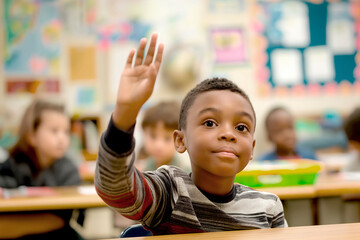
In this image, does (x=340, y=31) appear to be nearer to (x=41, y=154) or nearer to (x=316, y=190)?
(x=316, y=190)

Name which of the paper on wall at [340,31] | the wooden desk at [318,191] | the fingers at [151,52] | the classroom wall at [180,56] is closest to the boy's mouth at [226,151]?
the fingers at [151,52]

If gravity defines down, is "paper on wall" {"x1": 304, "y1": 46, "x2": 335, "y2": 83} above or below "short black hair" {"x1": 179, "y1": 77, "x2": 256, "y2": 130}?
below

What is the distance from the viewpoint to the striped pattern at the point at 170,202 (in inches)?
27.6

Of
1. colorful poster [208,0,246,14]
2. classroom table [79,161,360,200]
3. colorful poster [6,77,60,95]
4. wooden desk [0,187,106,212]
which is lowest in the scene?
colorful poster [6,77,60,95]

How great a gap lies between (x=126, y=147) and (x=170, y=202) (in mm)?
190

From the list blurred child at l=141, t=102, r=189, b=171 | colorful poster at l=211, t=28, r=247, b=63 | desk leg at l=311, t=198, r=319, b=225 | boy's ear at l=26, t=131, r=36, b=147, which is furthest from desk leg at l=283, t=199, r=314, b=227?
colorful poster at l=211, t=28, r=247, b=63

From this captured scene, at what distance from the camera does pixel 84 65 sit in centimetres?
407

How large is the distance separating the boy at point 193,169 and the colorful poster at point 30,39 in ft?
11.2

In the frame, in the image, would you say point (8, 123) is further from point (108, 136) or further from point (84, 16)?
point (108, 136)

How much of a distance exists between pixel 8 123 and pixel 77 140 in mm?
687

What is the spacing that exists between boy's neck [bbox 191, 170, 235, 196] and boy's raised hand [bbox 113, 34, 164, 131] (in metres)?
0.24

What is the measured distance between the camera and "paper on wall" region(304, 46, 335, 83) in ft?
13.9

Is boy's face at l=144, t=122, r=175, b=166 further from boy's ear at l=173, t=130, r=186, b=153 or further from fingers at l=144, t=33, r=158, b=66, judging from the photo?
fingers at l=144, t=33, r=158, b=66

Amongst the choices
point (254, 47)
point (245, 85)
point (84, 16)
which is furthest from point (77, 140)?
point (254, 47)
